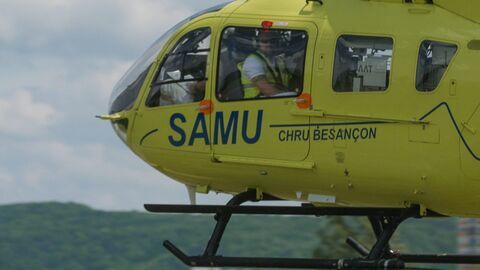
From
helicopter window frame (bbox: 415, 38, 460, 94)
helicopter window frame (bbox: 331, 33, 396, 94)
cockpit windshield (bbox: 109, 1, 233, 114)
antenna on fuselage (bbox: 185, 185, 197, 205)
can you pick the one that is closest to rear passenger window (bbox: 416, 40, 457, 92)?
helicopter window frame (bbox: 415, 38, 460, 94)

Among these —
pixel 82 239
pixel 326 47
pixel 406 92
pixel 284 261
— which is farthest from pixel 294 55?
pixel 82 239

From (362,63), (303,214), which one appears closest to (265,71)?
(362,63)

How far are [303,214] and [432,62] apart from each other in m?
2.33

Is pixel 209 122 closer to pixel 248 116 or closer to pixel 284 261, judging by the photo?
pixel 248 116

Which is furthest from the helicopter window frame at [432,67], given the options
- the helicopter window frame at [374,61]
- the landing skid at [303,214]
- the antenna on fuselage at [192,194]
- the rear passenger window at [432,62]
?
the antenna on fuselage at [192,194]

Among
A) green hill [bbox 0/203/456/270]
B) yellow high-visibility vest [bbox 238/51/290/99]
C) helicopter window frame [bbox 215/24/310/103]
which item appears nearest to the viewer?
helicopter window frame [bbox 215/24/310/103]

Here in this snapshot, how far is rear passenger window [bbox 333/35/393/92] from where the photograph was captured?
13266mm

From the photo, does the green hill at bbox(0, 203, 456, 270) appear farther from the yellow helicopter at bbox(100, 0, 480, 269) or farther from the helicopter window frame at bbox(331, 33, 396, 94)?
the helicopter window frame at bbox(331, 33, 396, 94)

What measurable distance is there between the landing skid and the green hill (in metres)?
27.6

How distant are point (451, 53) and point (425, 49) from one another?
0.26 metres

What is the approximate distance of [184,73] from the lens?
14367mm

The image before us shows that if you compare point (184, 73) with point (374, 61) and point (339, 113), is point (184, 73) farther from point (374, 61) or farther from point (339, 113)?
point (374, 61)

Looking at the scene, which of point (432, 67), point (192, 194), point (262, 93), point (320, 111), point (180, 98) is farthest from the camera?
point (192, 194)

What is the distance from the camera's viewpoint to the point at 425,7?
13.5 metres
